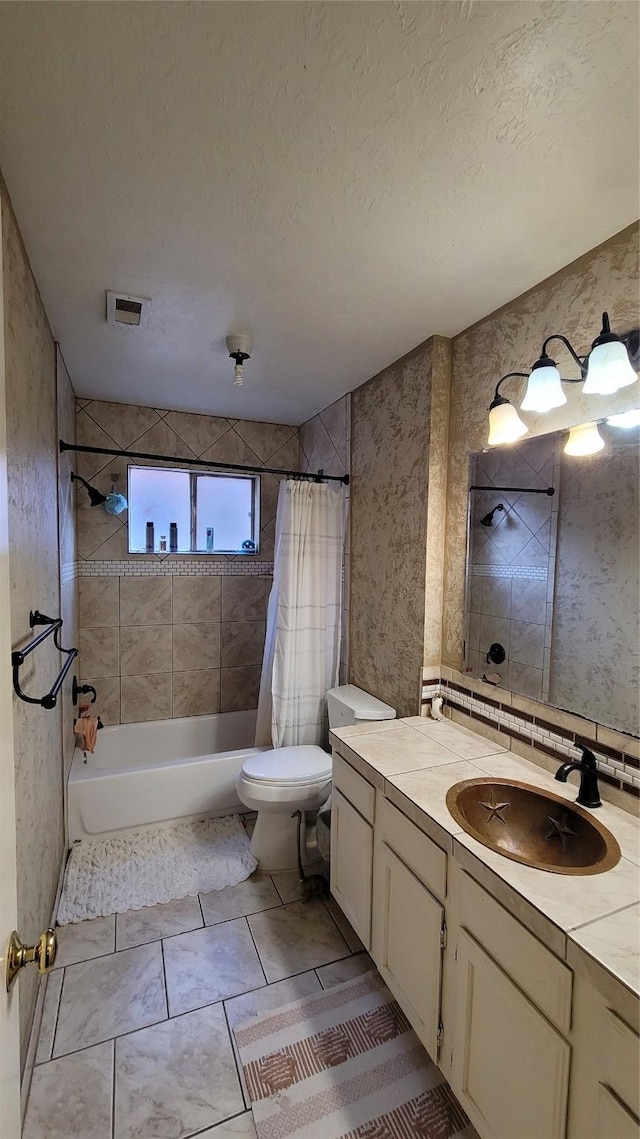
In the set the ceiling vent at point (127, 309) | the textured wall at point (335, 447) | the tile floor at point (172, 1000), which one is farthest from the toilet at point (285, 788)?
the ceiling vent at point (127, 309)

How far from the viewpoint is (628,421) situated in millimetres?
1238

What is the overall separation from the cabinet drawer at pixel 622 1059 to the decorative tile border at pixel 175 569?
112 inches

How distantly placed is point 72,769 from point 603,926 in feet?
8.02

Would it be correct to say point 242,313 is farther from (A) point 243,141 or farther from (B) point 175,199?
(A) point 243,141

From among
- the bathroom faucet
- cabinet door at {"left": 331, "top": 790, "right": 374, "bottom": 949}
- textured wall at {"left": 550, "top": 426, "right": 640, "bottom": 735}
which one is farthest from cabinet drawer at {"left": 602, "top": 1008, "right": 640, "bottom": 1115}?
cabinet door at {"left": 331, "top": 790, "right": 374, "bottom": 949}

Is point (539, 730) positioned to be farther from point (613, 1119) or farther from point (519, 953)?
point (613, 1119)

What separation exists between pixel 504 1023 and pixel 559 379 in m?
1.59

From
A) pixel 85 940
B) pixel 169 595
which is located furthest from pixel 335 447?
pixel 85 940

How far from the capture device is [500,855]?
1.02 metres

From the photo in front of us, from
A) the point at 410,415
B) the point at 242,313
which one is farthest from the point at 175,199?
the point at 410,415

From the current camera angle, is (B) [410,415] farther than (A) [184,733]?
No

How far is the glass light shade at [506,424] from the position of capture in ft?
4.97

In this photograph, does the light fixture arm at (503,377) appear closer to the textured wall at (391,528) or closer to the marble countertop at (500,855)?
the textured wall at (391,528)

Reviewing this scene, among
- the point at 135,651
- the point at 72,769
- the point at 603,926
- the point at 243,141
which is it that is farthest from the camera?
the point at 135,651
